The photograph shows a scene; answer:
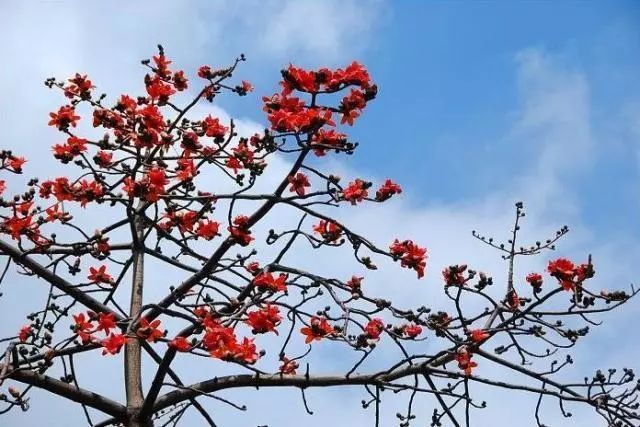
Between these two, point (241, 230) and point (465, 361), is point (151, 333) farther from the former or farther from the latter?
point (465, 361)

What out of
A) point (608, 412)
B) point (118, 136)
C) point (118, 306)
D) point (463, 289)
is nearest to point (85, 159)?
point (118, 136)

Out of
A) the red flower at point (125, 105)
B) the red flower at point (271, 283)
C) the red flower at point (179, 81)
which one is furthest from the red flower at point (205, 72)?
the red flower at point (271, 283)

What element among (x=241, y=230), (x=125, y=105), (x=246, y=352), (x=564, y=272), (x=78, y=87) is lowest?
(x=246, y=352)

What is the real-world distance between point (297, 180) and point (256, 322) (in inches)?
35.5

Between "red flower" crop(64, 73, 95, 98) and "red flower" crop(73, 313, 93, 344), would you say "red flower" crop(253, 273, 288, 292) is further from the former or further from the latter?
"red flower" crop(64, 73, 95, 98)

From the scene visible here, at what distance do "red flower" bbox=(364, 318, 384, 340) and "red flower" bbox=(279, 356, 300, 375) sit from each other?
421 mm

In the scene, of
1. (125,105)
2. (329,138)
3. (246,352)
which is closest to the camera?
(246,352)

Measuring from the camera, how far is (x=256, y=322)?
3215mm

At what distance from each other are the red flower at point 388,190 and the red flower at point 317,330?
743 millimetres

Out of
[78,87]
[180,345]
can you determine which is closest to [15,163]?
[78,87]

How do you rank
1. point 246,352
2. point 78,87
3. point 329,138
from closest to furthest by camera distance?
point 246,352 < point 329,138 < point 78,87

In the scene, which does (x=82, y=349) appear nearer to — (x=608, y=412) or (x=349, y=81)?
(x=349, y=81)

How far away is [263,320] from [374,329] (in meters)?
0.62

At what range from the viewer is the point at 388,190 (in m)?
3.76
